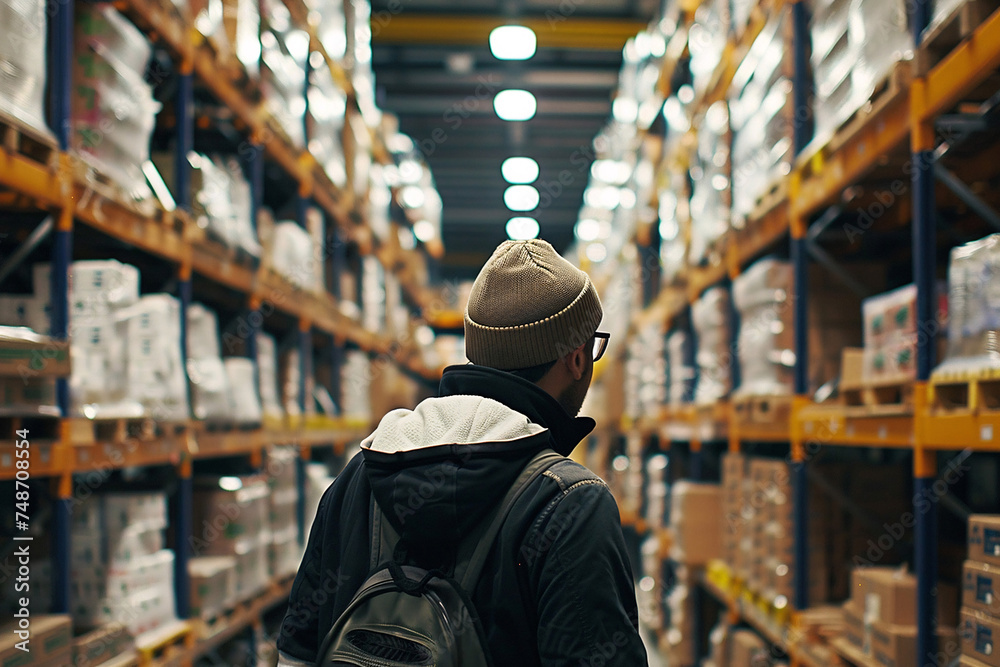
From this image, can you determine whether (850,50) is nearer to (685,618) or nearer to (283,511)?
(283,511)

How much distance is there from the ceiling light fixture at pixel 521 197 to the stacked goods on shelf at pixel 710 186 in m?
10.9

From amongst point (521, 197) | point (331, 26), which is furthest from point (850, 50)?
point (521, 197)

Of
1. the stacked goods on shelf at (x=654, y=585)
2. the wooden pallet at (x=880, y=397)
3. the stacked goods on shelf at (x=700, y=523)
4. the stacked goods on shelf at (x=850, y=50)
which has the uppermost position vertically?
the stacked goods on shelf at (x=850, y=50)

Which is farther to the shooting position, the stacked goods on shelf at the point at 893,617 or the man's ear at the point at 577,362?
the stacked goods on shelf at the point at 893,617

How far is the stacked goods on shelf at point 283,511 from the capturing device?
18.9 feet

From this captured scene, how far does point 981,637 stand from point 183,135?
3.91 metres

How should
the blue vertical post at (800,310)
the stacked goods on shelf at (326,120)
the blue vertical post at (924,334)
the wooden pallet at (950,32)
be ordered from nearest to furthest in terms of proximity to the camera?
the wooden pallet at (950,32) → the blue vertical post at (924,334) → the blue vertical post at (800,310) → the stacked goods on shelf at (326,120)

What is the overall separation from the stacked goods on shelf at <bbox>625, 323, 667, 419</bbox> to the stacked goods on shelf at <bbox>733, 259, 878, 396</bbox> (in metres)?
3.22

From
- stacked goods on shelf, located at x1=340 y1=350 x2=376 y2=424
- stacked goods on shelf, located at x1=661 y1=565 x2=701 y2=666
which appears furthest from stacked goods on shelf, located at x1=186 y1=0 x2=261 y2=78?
stacked goods on shelf, located at x1=661 y1=565 x2=701 y2=666

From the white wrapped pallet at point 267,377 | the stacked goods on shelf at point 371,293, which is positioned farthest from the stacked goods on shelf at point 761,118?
the stacked goods on shelf at point 371,293

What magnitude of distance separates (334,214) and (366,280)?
62.2 inches

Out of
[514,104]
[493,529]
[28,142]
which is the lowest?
[493,529]

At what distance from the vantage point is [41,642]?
111 inches

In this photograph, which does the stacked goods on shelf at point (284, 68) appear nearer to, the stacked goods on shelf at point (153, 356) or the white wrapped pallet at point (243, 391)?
the white wrapped pallet at point (243, 391)
